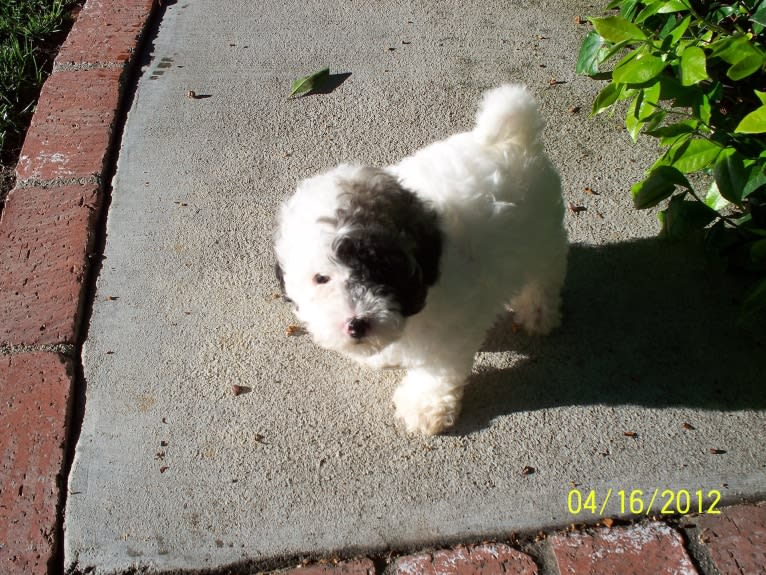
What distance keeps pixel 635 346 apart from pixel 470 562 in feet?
4.00

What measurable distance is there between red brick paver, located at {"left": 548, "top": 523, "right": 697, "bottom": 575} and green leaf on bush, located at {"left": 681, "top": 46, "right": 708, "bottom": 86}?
1.62m

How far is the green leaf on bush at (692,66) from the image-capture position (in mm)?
2469

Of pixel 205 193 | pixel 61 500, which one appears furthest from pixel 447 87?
pixel 61 500

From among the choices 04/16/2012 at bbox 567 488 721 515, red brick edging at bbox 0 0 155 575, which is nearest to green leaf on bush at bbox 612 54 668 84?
04/16/2012 at bbox 567 488 721 515

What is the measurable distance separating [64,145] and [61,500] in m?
2.03

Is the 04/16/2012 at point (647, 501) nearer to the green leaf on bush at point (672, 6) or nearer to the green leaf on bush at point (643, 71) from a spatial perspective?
the green leaf on bush at point (643, 71)

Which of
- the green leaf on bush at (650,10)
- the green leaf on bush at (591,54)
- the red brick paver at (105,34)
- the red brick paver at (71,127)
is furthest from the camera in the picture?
the red brick paver at (105,34)

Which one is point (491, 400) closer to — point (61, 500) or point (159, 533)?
point (159, 533)

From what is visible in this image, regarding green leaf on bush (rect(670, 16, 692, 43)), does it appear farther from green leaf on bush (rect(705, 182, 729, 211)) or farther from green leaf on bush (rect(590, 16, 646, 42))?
green leaf on bush (rect(705, 182, 729, 211))

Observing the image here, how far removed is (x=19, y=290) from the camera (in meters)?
3.00

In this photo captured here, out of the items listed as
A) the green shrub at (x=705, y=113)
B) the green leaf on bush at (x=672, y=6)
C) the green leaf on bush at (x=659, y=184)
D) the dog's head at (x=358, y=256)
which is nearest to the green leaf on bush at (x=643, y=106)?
the green shrub at (x=705, y=113)

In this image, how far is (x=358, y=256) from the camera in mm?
1951

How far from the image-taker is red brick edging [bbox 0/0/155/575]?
2.40 meters

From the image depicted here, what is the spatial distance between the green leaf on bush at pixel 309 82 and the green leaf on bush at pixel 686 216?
217 centimetres
